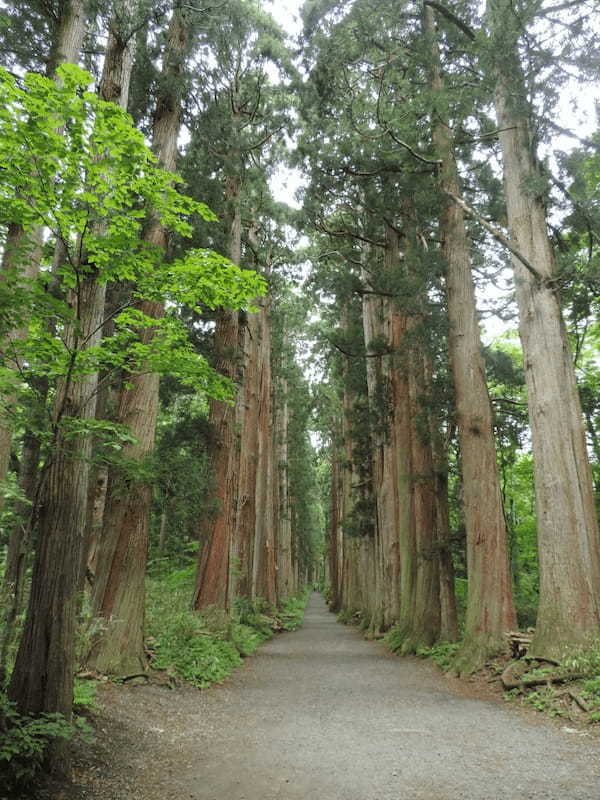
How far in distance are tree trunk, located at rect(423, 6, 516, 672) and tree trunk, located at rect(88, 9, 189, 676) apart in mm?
5122

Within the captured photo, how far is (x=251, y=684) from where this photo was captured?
28.2 ft

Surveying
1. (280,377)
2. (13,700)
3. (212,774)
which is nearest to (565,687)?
(212,774)

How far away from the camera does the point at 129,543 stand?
766 cm

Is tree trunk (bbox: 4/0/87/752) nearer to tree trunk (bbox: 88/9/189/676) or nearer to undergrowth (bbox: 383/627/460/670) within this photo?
tree trunk (bbox: 88/9/189/676)

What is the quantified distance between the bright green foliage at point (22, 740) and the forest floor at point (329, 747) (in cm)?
28

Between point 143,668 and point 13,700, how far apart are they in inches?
154

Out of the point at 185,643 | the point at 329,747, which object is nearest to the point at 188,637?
the point at 185,643

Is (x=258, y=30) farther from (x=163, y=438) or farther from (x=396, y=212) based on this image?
(x=163, y=438)

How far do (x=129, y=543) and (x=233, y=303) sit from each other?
4.45 metres

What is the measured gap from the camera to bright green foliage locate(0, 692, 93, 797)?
323 cm

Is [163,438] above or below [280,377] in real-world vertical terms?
below

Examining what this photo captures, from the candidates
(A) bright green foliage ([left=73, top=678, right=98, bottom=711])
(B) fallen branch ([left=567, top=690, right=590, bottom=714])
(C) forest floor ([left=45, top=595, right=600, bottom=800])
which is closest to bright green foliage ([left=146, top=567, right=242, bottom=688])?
(C) forest floor ([left=45, top=595, right=600, bottom=800])

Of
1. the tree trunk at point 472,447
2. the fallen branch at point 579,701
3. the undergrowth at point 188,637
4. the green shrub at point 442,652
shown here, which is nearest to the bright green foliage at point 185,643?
the undergrowth at point 188,637

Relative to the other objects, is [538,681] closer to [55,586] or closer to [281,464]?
[55,586]
